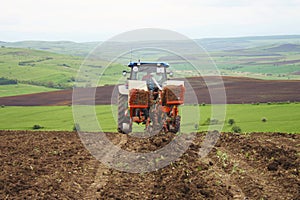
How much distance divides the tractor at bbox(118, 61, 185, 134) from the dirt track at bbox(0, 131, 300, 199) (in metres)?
0.91

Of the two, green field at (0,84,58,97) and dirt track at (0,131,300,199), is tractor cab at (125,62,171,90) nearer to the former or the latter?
dirt track at (0,131,300,199)

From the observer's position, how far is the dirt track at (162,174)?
31.8ft

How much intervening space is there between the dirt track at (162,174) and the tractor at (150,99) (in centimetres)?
91

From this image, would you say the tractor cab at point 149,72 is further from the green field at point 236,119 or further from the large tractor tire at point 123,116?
the green field at point 236,119

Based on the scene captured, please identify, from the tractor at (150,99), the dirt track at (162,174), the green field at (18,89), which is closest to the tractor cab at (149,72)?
the tractor at (150,99)

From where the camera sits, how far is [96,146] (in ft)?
53.2

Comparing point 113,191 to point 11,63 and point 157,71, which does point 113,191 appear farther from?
point 11,63

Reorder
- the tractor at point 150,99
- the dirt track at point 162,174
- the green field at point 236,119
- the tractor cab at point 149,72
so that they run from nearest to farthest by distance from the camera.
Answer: the dirt track at point 162,174 → the tractor at point 150,99 → the tractor cab at point 149,72 → the green field at point 236,119

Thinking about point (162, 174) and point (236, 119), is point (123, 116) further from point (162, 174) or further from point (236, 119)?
point (236, 119)

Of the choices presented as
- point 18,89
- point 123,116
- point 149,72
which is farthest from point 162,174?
point 18,89

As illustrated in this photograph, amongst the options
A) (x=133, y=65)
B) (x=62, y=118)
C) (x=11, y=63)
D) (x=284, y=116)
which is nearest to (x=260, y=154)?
(x=133, y=65)

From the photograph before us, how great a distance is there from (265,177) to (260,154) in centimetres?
234

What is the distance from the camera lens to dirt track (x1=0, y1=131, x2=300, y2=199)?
9.68 metres

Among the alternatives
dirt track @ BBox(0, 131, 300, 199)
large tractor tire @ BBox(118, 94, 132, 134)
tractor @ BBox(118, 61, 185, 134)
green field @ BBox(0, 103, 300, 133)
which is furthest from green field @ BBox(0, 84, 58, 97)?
dirt track @ BBox(0, 131, 300, 199)
